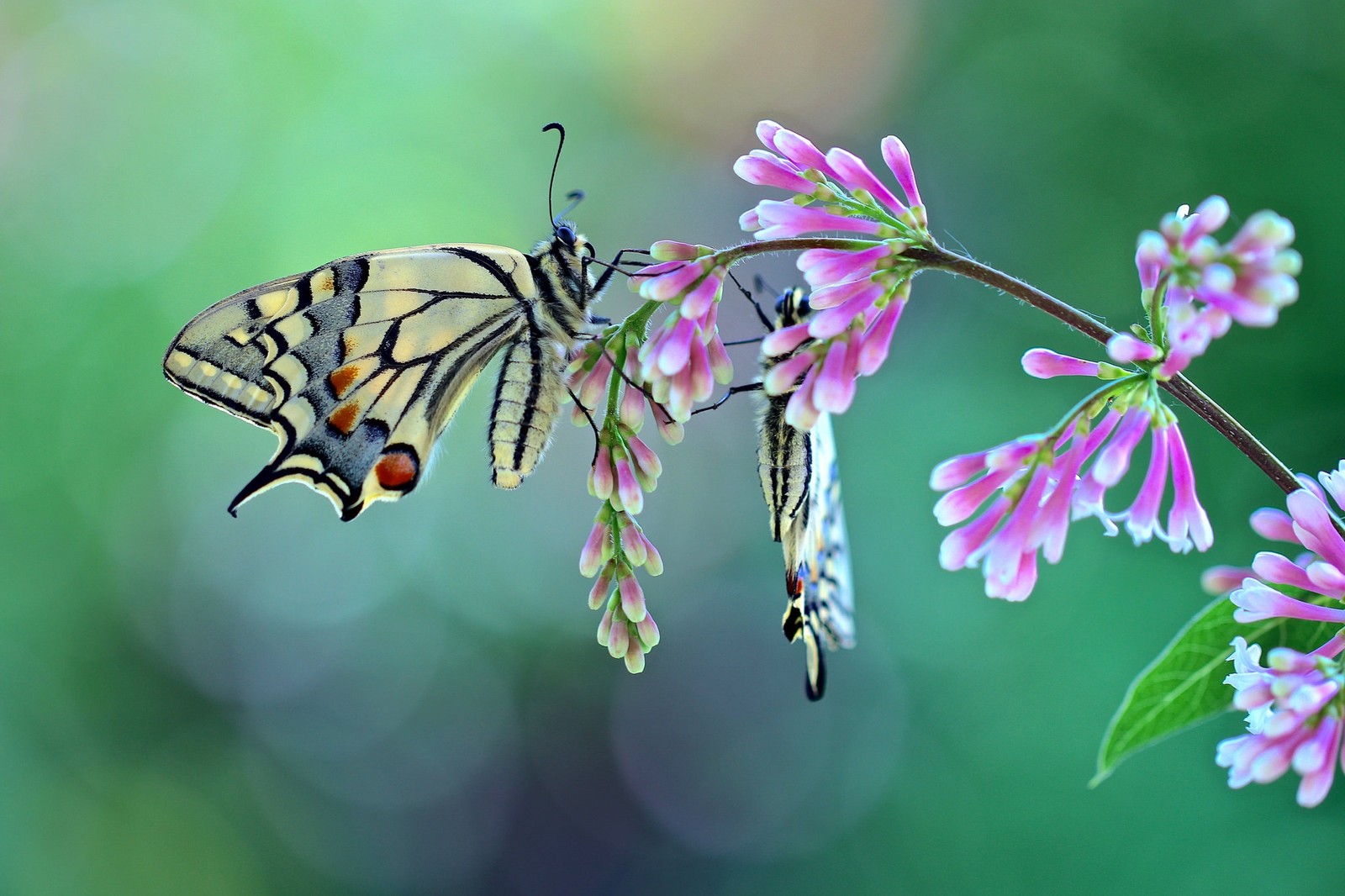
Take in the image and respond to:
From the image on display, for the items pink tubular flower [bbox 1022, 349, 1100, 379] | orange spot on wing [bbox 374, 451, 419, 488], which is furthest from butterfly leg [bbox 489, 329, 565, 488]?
pink tubular flower [bbox 1022, 349, 1100, 379]

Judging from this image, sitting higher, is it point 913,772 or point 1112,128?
point 1112,128

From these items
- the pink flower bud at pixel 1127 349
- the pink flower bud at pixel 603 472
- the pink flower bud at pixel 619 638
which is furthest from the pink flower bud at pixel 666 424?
the pink flower bud at pixel 1127 349

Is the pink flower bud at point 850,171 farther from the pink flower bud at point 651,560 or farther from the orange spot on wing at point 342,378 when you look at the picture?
the orange spot on wing at point 342,378

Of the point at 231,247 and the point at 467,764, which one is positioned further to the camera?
the point at 467,764

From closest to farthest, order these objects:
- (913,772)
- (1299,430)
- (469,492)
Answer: (1299,430) < (913,772) < (469,492)

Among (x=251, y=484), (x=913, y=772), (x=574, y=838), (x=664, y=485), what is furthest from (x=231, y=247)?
(x=251, y=484)

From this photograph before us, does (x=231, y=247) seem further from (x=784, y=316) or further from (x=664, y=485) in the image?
(x=784, y=316)

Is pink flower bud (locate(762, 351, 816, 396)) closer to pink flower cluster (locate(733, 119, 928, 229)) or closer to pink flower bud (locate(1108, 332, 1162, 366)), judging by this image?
pink flower cluster (locate(733, 119, 928, 229))

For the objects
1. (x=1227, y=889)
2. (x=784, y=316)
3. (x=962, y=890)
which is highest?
(x=784, y=316)

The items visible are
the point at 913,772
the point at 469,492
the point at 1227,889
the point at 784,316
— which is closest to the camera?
the point at 784,316
